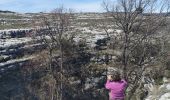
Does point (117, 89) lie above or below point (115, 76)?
below

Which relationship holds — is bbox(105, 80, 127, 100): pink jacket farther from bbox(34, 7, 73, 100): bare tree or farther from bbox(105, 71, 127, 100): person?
bbox(34, 7, 73, 100): bare tree

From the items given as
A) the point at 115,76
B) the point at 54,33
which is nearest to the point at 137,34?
the point at 54,33

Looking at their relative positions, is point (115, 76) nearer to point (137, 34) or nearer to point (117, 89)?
point (117, 89)

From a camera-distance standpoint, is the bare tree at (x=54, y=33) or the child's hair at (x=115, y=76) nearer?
the child's hair at (x=115, y=76)

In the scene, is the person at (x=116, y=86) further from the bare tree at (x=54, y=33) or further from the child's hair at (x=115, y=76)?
the bare tree at (x=54, y=33)

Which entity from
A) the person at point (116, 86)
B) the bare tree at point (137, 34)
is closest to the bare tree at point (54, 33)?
the bare tree at point (137, 34)

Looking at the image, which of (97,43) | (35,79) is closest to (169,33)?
(97,43)

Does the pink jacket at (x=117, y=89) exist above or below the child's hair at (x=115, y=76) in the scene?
below

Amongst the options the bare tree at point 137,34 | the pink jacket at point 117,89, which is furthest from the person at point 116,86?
the bare tree at point 137,34

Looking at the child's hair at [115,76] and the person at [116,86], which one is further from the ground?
the child's hair at [115,76]

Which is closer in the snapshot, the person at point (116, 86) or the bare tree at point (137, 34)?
the person at point (116, 86)

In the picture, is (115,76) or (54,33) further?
(54,33)

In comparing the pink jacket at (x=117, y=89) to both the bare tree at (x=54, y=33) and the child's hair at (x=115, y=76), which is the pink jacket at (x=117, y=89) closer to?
the child's hair at (x=115, y=76)

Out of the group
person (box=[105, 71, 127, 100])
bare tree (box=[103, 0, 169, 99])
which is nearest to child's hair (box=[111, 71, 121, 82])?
person (box=[105, 71, 127, 100])
